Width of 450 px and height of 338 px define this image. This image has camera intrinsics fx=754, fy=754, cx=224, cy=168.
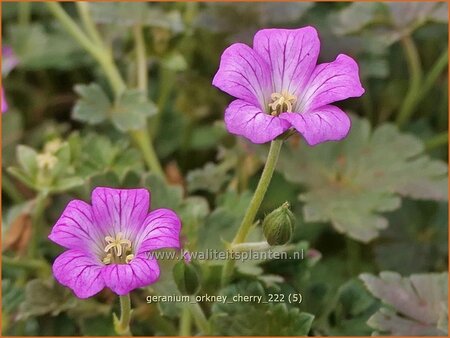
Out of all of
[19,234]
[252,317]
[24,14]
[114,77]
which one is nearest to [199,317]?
[252,317]

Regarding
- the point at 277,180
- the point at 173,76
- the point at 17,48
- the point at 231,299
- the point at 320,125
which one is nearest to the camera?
the point at 320,125

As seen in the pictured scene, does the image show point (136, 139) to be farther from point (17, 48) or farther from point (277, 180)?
point (17, 48)

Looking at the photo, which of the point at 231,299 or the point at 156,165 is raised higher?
the point at 156,165

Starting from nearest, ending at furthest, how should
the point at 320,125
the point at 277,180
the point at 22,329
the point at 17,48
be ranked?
the point at 320,125 < the point at 22,329 < the point at 277,180 < the point at 17,48

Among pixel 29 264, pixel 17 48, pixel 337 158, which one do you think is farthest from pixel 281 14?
pixel 29 264

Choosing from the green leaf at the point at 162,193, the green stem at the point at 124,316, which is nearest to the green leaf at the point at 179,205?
the green leaf at the point at 162,193

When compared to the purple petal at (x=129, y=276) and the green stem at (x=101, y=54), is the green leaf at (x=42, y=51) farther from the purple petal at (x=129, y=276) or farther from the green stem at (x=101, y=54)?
the purple petal at (x=129, y=276)
